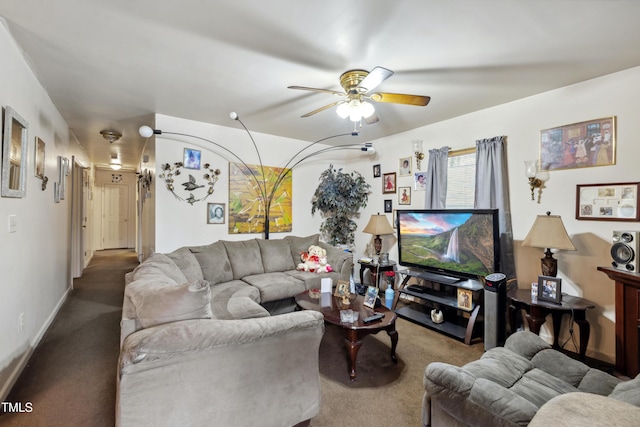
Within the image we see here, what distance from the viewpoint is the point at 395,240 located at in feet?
14.2

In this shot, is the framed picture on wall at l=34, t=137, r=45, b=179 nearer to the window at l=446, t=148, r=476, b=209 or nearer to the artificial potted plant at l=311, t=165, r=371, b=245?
the artificial potted plant at l=311, t=165, r=371, b=245

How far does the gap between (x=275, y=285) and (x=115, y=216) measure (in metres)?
7.53

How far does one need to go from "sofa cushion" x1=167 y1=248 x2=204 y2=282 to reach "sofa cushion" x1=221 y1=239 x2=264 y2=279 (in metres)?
0.45

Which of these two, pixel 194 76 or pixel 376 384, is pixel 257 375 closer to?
pixel 376 384

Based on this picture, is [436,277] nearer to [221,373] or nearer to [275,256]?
[275,256]

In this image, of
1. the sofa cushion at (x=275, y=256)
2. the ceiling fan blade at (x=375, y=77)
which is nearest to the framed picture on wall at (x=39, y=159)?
the sofa cushion at (x=275, y=256)

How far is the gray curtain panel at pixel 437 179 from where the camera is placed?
3.69m

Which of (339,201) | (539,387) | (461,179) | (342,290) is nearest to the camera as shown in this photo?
(539,387)

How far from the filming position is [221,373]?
4.54ft

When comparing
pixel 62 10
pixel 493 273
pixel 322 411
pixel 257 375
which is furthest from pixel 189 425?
pixel 493 273

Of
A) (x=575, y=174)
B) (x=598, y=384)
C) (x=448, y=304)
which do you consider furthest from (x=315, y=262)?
(x=575, y=174)

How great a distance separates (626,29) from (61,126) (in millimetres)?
5670

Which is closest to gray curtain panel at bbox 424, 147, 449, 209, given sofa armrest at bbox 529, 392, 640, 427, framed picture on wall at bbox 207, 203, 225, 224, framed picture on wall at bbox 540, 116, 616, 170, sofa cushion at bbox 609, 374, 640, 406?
framed picture on wall at bbox 540, 116, 616, 170

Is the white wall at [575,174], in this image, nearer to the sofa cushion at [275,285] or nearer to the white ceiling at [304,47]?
the white ceiling at [304,47]
